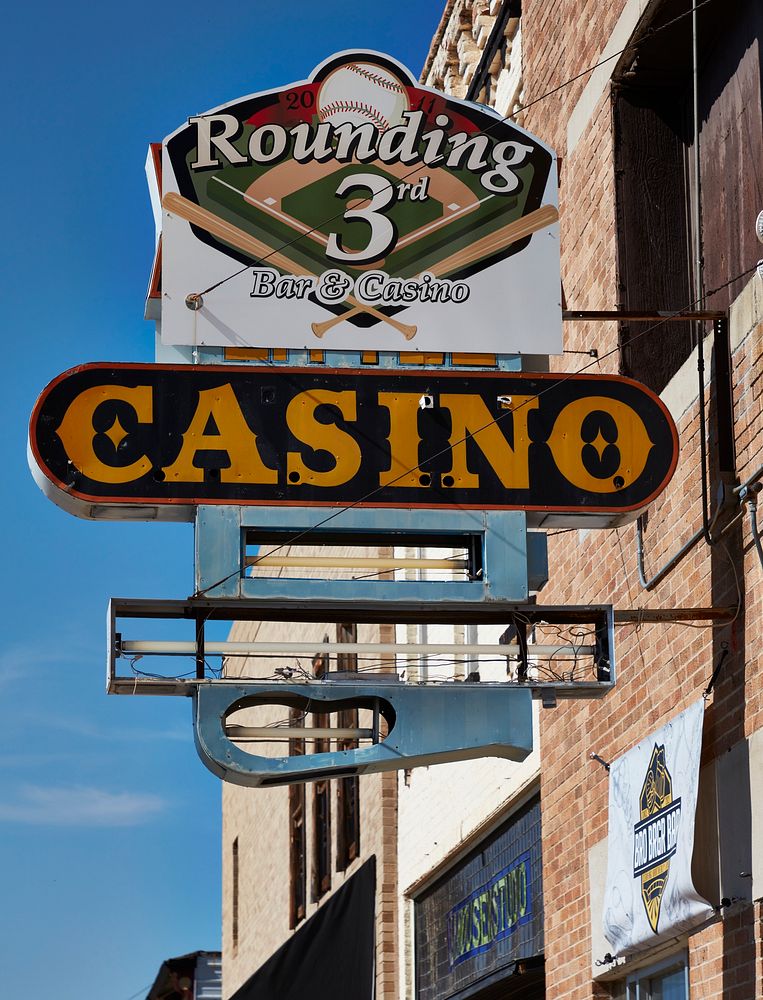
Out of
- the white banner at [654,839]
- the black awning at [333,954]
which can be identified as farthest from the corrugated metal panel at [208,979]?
the white banner at [654,839]

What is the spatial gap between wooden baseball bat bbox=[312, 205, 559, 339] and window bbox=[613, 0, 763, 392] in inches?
31.9

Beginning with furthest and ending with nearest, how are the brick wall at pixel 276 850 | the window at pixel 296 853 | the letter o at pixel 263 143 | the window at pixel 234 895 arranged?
the window at pixel 234 895 < the window at pixel 296 853 < the brick wall at pixel 276 850 < the letter o at pixel 263 143

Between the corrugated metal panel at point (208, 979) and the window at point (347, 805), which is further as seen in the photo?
the corrugated metal panel at point (208, 979)

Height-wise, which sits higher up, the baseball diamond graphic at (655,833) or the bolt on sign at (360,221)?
the bolt on sign at (360,221)

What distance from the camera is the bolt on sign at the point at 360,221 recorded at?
8.31 m

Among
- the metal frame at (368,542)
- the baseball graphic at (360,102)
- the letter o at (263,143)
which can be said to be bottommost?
the metal frame at (368,542)

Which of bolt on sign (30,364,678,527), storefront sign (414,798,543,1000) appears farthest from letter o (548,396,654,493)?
storefront sign (414,798,543,1000)

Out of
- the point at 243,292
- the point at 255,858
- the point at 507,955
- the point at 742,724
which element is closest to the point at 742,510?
the point at 742,724

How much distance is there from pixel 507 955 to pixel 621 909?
12.8 ft

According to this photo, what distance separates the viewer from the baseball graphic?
858 cm

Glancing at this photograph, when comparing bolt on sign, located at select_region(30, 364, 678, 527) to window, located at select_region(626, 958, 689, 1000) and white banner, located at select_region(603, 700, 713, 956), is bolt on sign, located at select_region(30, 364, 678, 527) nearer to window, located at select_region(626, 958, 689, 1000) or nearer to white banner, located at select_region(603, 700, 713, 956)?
white banner, located at select_region(603, 700, 713, 956)

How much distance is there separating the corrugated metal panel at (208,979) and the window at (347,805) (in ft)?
27.1

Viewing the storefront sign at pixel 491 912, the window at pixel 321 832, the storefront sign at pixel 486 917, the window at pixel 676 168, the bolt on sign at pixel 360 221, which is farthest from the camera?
the window at pixel 321 832

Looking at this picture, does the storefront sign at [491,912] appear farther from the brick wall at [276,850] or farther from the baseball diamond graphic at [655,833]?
the baseball diamond graphic at [655,833]
